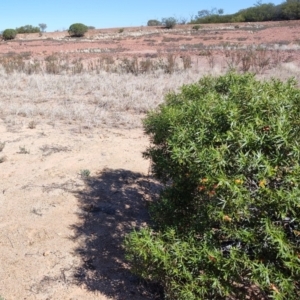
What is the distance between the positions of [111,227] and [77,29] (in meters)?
51.0

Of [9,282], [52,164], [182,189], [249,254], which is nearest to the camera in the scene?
[249,254]

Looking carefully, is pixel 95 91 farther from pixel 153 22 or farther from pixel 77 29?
pixel 153 22

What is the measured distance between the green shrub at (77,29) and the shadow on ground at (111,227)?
4943 cm

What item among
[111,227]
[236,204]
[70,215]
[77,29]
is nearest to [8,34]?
[77,29]

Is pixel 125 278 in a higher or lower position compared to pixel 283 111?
lower

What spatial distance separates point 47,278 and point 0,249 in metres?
0.74

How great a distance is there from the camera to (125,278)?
3637 millimetres

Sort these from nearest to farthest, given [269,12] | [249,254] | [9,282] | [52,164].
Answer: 1. [249,254]
2. [9,282]
3. [52,164]
4. [269,12]

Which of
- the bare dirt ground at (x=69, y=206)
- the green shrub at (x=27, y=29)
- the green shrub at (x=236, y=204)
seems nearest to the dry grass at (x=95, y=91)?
the bare dirt ground at (x=69, y=206)

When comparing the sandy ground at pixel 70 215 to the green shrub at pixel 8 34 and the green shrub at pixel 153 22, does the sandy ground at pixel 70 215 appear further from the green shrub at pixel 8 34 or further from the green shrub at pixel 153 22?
the green shrub at pixel 153 22

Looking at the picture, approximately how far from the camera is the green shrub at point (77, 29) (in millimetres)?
51706

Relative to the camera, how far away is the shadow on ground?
3.54 metres

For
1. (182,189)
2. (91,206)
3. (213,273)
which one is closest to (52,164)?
(91,206)

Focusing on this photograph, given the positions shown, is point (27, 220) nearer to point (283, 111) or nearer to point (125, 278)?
point (125, 278)
